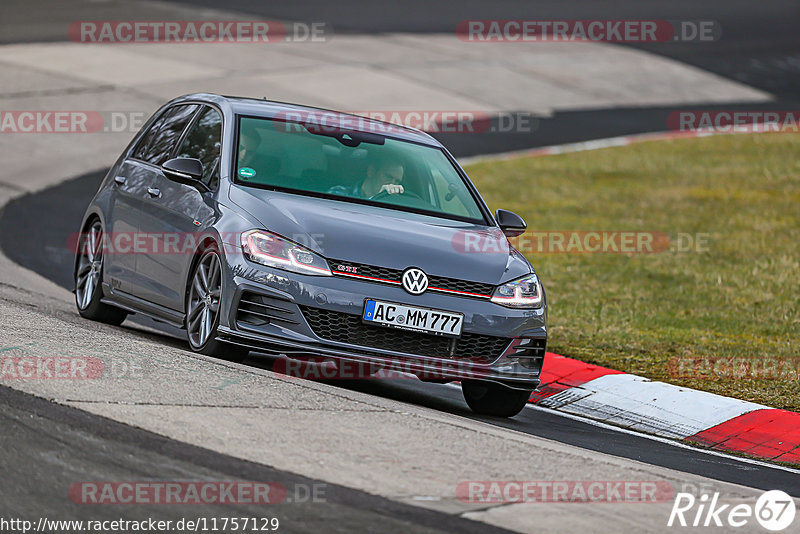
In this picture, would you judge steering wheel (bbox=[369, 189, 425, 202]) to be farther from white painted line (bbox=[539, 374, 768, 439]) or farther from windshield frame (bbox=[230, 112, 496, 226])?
white painted line (bbox=[539, 374, 768, 439])

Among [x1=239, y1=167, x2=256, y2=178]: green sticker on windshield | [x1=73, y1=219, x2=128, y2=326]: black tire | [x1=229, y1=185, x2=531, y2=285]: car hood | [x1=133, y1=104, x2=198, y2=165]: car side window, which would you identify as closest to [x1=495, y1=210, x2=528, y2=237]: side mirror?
[x1=229, y1=185, x2=531, y2=285]: car hood

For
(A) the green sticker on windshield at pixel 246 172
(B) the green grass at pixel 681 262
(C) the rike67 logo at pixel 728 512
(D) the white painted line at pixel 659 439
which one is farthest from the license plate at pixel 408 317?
(B) the green grass at pixel 681 262

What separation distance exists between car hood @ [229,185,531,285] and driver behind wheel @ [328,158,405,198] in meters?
0.20

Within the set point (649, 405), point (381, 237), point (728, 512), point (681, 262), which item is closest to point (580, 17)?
point (681, 262)

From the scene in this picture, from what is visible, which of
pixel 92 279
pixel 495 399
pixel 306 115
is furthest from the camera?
pixel 92 279

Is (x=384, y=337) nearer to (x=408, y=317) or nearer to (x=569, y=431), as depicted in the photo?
(x=408, y=317)

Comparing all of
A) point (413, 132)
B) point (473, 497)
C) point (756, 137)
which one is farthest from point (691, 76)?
point (473, 497)

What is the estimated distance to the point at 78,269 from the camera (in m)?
10.4

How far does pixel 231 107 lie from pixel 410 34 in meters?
23.4

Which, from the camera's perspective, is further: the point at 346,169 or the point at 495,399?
the point at 346,169

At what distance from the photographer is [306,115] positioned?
374 inches

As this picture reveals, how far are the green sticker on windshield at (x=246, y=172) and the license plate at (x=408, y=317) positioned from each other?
1.41 m

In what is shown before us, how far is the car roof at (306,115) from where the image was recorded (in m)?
9.35

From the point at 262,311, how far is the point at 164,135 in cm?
248
